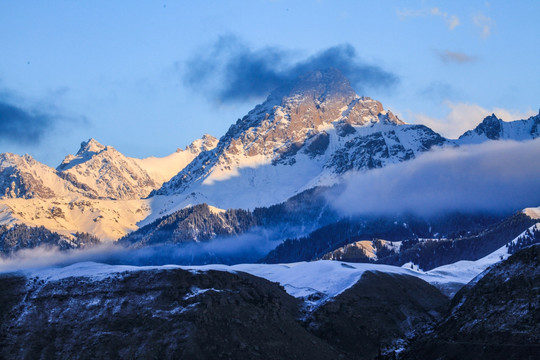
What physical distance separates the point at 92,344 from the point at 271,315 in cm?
2704

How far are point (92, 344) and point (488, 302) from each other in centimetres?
5418

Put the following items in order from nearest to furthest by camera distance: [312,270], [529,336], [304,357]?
[529,336]
[304,357]
[312,270]

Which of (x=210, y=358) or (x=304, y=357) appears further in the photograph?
(x=304, y=357)

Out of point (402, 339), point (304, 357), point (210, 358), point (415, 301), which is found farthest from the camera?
point (415, 301)

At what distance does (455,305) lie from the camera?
123812 mm

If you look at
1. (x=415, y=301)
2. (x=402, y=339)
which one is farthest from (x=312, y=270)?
(x=402, y=339)

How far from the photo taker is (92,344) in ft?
325

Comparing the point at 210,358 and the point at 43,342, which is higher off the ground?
the point at 43,342

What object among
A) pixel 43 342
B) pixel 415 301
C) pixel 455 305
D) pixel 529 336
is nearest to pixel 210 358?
pixel 43 342

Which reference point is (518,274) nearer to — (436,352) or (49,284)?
(436,352)

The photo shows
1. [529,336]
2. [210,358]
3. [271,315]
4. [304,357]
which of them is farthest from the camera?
[271,315]

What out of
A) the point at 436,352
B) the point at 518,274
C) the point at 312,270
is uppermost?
the point at 312,270

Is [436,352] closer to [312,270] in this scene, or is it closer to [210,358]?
[210,358]

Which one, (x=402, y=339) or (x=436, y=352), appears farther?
(x=402, y=339)
